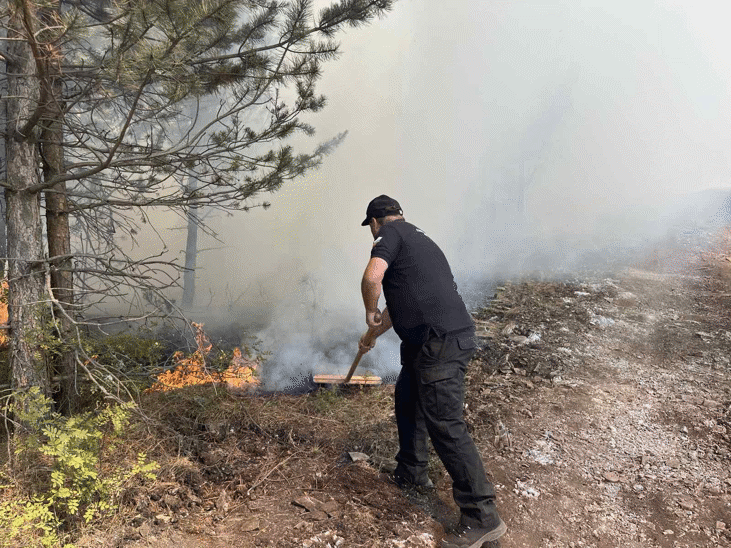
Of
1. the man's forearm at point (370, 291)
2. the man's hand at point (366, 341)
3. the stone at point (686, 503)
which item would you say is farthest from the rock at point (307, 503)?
the stone at point (686, 503)

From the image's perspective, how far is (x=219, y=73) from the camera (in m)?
3.75

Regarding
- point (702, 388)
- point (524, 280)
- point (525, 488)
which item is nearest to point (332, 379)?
point (525, 488)

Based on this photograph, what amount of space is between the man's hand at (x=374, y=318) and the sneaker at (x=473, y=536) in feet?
4.51

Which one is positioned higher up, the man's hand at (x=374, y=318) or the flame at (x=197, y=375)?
the man's hand at (x=374, y=318)

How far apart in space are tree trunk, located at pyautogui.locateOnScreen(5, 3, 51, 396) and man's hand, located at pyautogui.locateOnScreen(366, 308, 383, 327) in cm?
232

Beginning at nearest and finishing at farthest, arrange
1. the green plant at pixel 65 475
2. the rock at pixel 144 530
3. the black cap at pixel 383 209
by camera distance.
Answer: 1. the green plant at pixel 65 475
2. the rock at pixel 144 530
3. the black cap at pixel 383 209

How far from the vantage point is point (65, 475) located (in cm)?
276

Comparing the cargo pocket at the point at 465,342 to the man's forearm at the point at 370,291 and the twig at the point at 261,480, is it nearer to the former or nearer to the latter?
the man's forearm at the point at 370,291

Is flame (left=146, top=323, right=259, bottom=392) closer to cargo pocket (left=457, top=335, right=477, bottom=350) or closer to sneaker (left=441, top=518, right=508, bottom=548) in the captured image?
cargo pocket (left=457, top=335, right=477, bottom=350)

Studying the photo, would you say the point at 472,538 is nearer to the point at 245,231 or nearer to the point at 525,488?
the point at 525,488

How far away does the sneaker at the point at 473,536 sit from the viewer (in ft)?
9.18

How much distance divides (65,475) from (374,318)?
206 centimetres

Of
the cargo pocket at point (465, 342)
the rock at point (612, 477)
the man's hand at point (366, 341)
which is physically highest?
the cargo pocket at point (465, 342)

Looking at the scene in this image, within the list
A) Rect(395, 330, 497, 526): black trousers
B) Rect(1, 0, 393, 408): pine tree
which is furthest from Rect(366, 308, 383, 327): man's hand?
Rect(1, 0, 393, 408): pine tree
